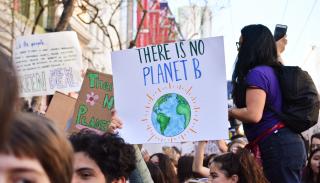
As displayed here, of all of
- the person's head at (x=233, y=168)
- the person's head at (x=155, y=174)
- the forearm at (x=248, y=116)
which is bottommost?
the person's head at (x=155, y=174)

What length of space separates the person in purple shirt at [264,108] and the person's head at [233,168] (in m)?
0.59

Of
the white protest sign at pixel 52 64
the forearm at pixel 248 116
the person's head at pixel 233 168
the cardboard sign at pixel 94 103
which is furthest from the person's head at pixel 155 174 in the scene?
the forearm at pixel 248 116

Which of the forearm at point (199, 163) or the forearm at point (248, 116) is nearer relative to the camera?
the forearm at point (248, 116)

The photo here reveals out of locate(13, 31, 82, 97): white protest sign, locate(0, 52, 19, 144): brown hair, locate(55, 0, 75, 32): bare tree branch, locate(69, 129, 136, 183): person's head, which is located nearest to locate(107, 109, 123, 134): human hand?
locate(69, 129, 136, 183): person's head

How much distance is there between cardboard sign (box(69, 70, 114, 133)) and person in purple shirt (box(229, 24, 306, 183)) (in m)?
0.78

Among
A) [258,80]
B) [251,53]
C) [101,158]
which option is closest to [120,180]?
[101,158]

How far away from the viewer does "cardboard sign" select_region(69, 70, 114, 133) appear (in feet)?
12.3

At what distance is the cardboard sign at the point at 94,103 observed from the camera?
12.3ft

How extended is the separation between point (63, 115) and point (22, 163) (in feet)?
9.67

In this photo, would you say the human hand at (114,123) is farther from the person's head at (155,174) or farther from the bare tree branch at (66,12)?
the bare tree branch at (66,12)

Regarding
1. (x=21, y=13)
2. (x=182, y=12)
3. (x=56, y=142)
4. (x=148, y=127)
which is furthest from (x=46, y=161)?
(x=182, y=12)

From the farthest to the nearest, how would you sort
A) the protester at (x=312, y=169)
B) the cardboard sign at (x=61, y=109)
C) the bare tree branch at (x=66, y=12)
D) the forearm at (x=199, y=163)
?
the bare tree branch at (x=66, y=12)
the forearm at (x=199, y=163)
the protester at (x=312, y=169)
the cardboard sign at (x=61, y=109)

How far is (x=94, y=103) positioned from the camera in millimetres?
3830

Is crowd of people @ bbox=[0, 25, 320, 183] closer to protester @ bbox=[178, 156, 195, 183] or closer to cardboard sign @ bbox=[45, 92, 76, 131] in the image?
cardboard sign @ bbox=[45, 92, 76, 131]
